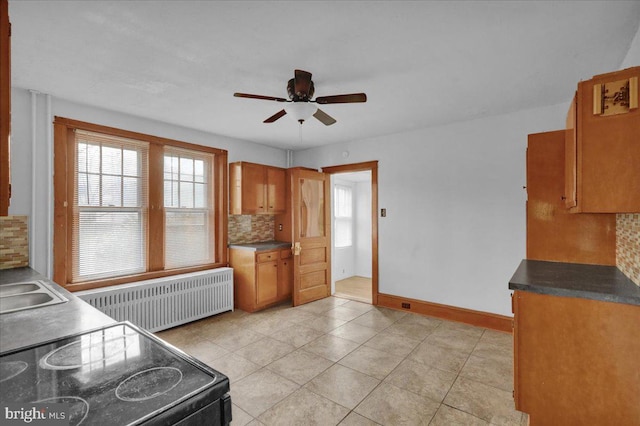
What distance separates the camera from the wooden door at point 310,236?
15.4 feet

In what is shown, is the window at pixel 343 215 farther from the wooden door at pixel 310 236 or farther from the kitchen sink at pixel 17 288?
the kitchen sink at pixel 17 288

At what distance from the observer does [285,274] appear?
4855 mm

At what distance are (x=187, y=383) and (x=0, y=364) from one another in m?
0.70

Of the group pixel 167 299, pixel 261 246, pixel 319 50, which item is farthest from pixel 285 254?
pixel 319 50

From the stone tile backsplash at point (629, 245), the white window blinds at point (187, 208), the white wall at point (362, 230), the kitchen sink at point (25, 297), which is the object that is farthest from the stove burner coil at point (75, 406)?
the white wall at point (362, 230)

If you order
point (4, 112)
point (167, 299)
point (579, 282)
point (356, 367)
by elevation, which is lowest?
point (356, 367)

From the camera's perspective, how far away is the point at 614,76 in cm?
167

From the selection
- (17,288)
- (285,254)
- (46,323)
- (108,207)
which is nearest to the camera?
(46,323)

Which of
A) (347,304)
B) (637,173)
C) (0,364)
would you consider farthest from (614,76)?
(347,304)

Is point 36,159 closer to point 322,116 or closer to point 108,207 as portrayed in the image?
point 108,207

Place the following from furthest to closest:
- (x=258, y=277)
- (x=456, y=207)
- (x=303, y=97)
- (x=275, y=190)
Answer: (x=275, y=190), (x=258, y=277), (x=456, y=207), (x=303, y=97)

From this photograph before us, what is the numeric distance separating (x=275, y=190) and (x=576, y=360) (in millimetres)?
4108

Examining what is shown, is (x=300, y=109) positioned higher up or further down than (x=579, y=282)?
higher up

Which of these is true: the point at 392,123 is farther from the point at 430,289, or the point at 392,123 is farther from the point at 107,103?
the point at 107,103
